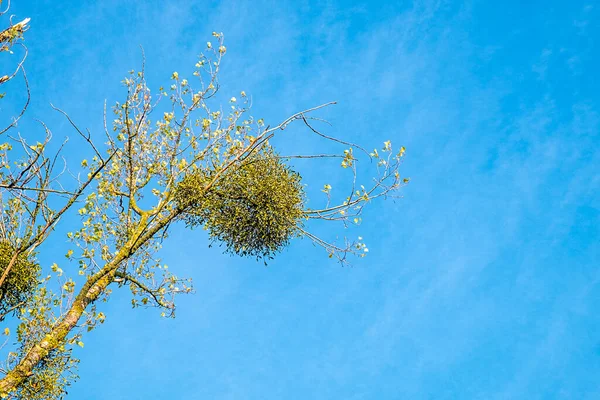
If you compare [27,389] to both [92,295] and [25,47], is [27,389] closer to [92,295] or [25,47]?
[92,295]

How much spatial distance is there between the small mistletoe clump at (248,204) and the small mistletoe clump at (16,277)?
244 cm

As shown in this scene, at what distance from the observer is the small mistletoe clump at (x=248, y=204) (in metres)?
8.45

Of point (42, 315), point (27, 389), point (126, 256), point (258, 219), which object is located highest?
point (258, 219)

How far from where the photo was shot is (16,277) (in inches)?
354

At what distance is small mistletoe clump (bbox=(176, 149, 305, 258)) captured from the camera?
27.7ft

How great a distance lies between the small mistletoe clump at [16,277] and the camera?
350 inches

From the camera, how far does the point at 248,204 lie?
8.63 meters

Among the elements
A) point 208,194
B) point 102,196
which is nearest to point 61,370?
point 102,196

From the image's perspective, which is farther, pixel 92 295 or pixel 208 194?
pixel 208 194

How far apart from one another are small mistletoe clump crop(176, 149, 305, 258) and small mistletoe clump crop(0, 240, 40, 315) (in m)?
2.44

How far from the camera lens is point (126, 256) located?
7.96 m

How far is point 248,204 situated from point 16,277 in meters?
3.44

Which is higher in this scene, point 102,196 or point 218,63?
point 218,63

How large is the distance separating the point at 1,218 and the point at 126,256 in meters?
2.32
